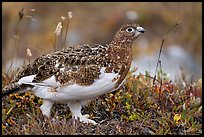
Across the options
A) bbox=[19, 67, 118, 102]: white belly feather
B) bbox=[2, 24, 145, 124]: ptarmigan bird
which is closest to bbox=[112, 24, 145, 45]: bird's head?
bbox=[2, 24, 145, 124]: ptarmigan bird

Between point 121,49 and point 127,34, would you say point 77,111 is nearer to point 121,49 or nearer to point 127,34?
point 121,49

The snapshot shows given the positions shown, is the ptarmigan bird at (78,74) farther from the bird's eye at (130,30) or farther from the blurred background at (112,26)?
the blurred background at (112,26)

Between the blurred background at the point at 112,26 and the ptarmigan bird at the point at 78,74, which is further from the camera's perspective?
the blurred background at the point at 112,26

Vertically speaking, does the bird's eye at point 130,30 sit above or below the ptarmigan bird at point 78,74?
above

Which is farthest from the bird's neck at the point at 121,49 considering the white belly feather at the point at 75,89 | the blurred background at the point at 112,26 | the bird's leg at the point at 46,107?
the blurred background at the point at 112,26

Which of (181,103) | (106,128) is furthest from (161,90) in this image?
(106,128)

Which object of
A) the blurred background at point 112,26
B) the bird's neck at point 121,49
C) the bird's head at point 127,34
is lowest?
the bird's neck at point 121,49

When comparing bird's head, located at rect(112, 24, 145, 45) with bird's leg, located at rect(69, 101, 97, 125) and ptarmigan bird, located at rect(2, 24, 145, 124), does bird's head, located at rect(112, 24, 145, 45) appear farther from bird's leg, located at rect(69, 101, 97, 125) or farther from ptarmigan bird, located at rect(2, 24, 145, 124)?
bird's leg, located at rect(69, 101, 97, 125)
